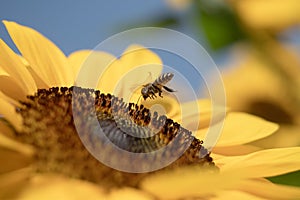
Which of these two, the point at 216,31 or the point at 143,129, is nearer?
the point at 143,129

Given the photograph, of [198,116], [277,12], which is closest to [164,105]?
[198,116]

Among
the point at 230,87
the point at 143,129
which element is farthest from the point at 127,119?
the point at 230,87

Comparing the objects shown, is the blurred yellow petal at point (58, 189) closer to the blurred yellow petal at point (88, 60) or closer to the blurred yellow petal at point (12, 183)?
the blurred yellow petal at point (12, 183)

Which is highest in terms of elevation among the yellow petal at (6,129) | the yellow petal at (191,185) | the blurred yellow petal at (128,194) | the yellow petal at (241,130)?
the yellow petal at (241,130)

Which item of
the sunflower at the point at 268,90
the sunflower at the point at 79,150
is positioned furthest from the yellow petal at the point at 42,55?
the sunflower at the point at 268,90

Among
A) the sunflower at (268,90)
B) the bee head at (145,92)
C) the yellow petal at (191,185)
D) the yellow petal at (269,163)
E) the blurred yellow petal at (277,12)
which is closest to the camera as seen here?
the yellow petal at (191,185)

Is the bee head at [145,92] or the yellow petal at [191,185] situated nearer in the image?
the yellow petal at [191,185]

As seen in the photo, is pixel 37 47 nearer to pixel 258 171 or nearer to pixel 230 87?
pixel 258 171
